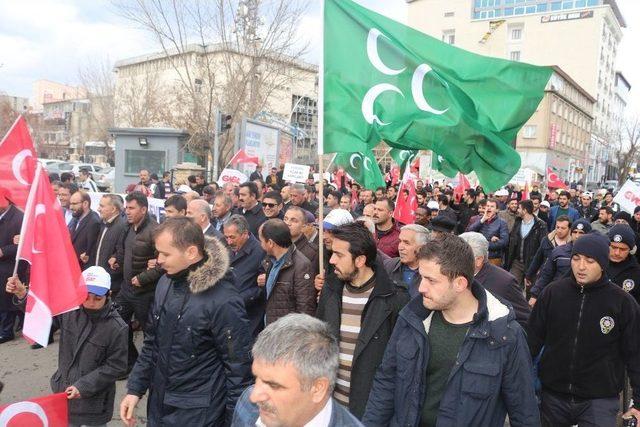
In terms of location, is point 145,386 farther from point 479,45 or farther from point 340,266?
point 479,45

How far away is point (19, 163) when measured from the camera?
4816mm

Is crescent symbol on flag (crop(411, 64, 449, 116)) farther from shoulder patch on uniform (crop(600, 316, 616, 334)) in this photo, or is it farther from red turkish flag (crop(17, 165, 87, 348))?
red turkish flag (crop(17, 165, 87, 348))

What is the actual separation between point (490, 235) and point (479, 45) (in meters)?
66.1

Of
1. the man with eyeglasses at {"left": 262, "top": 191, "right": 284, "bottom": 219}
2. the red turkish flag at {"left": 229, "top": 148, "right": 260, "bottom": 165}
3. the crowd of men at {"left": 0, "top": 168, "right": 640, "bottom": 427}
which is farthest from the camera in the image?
the red turkish flag at {"left": 229, "top": 148, "right": 260, "bottom": 165}

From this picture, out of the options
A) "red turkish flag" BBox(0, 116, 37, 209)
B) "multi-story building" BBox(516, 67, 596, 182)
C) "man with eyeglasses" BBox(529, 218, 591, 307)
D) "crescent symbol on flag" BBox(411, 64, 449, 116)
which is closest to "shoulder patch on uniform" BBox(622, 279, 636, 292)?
"man with eyeglasses" BBox(529, 218, 591, 307)

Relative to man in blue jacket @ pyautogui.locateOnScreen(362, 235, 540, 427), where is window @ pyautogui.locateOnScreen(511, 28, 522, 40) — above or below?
above

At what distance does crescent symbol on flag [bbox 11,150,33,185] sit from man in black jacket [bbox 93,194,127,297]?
4.77ft

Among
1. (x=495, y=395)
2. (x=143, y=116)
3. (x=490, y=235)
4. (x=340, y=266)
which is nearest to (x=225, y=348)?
(x=340, y=266)

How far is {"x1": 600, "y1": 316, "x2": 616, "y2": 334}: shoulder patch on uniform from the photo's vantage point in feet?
11.8

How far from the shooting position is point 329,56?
439 cm

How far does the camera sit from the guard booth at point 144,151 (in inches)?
729

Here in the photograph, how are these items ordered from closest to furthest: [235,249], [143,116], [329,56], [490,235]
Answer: [329,56] < [235,249] < [490,235] < [143,116]

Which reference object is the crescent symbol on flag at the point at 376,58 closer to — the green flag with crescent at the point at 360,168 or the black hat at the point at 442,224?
the black hat at the point at 442,224

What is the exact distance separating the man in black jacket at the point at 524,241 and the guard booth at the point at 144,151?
1248cm
